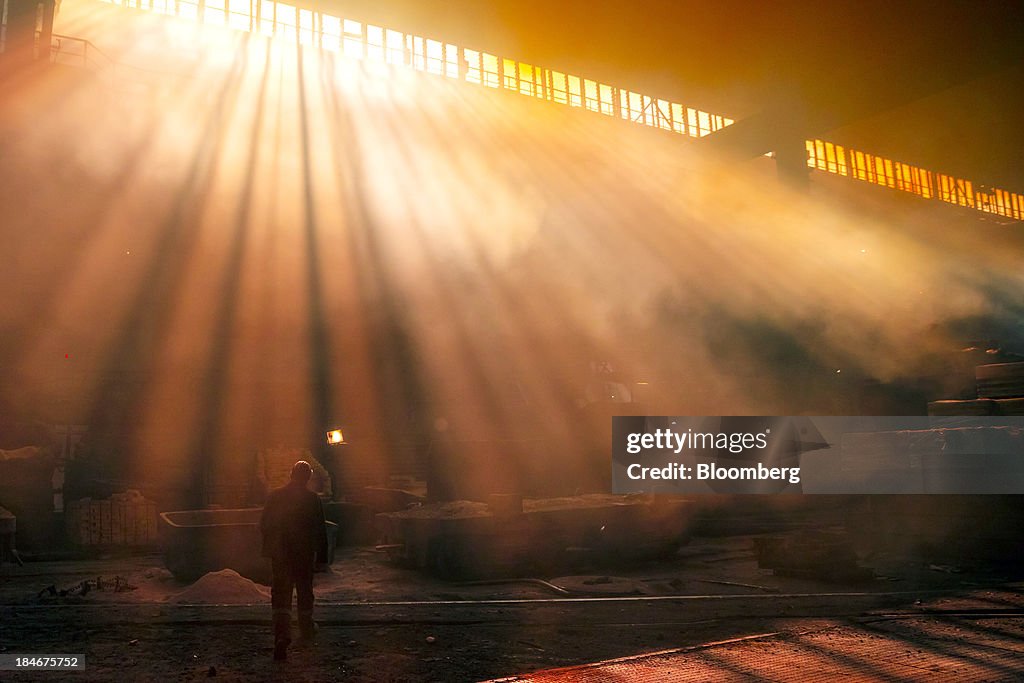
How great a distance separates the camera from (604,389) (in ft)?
49.2

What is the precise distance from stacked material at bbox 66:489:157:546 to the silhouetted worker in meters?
6.72

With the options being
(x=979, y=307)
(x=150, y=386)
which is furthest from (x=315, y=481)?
(x=979, y=307)

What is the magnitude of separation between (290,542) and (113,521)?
22.8 feet

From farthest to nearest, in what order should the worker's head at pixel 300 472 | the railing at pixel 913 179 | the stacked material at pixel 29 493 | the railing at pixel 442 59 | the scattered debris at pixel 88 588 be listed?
1. the railing at pixel 913 179
2. the railing at pixel 442 59
3. the stacked material at pixel 29 493
4. the scattered debris at pixel 88 588
5. the worker's head at pixel 300 472

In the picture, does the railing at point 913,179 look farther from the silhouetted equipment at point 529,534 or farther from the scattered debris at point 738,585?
the scattered debris at point 738,585

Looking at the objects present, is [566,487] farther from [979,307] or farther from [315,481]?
[979,307]

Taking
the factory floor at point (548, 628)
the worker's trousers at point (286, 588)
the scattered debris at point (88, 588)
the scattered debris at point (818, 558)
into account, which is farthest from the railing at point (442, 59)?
the worker's trousers at point (286, 588)

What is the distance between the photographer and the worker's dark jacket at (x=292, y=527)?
14.0 ft

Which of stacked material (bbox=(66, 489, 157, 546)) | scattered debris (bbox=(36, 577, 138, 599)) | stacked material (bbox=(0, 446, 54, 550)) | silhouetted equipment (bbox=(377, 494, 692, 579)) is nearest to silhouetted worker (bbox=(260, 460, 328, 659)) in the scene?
silhouetted equipment (bbox=(377, 494, 692, 579))

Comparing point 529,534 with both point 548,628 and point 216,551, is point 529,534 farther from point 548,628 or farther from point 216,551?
point 216,551

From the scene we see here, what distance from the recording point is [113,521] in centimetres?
967

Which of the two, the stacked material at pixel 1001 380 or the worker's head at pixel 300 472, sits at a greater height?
the stacked material at pixel 1001 380
